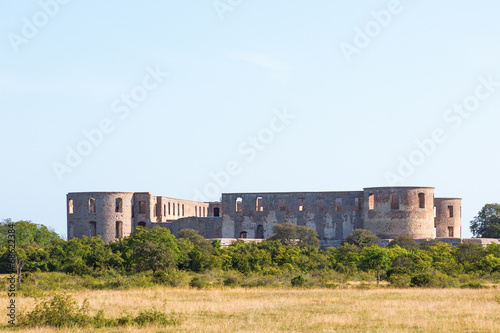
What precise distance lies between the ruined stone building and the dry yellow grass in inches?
948

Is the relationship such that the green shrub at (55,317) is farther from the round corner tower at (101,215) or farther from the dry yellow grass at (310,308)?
the round corner tower at (101,215)

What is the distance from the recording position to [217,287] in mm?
23266

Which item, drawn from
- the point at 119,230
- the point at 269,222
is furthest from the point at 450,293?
the point at 119,230

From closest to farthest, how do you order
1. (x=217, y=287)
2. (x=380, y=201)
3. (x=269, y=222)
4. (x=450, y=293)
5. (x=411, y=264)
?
(x=450, y=293)
(x=217, y=287)
(x=411, y=264)
(x=380, y=201)
(x=269, y=222)

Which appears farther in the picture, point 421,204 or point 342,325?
point 421,204

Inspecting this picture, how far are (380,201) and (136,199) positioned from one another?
17.5 meters

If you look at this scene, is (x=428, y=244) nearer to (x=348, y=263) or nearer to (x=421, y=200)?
(x=421, y=200)

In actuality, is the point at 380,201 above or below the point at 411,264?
above

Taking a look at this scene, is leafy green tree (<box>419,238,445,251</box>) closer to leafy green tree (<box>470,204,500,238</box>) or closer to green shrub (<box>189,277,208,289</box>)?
leafy green tree (<box>470,204,500,238</box>)

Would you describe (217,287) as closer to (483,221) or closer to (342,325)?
(342,325)

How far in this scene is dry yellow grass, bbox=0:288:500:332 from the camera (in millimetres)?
13469

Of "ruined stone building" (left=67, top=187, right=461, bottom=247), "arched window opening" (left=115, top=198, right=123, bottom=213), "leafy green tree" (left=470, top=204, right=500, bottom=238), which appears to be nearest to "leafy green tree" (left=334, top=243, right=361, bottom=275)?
"ruined stone building" (left=67, top=187, right=461, bottom=247)

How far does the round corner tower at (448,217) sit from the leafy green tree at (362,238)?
956 cm

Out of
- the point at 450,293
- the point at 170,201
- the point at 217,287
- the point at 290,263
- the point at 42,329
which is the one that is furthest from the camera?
the point at 170,201
